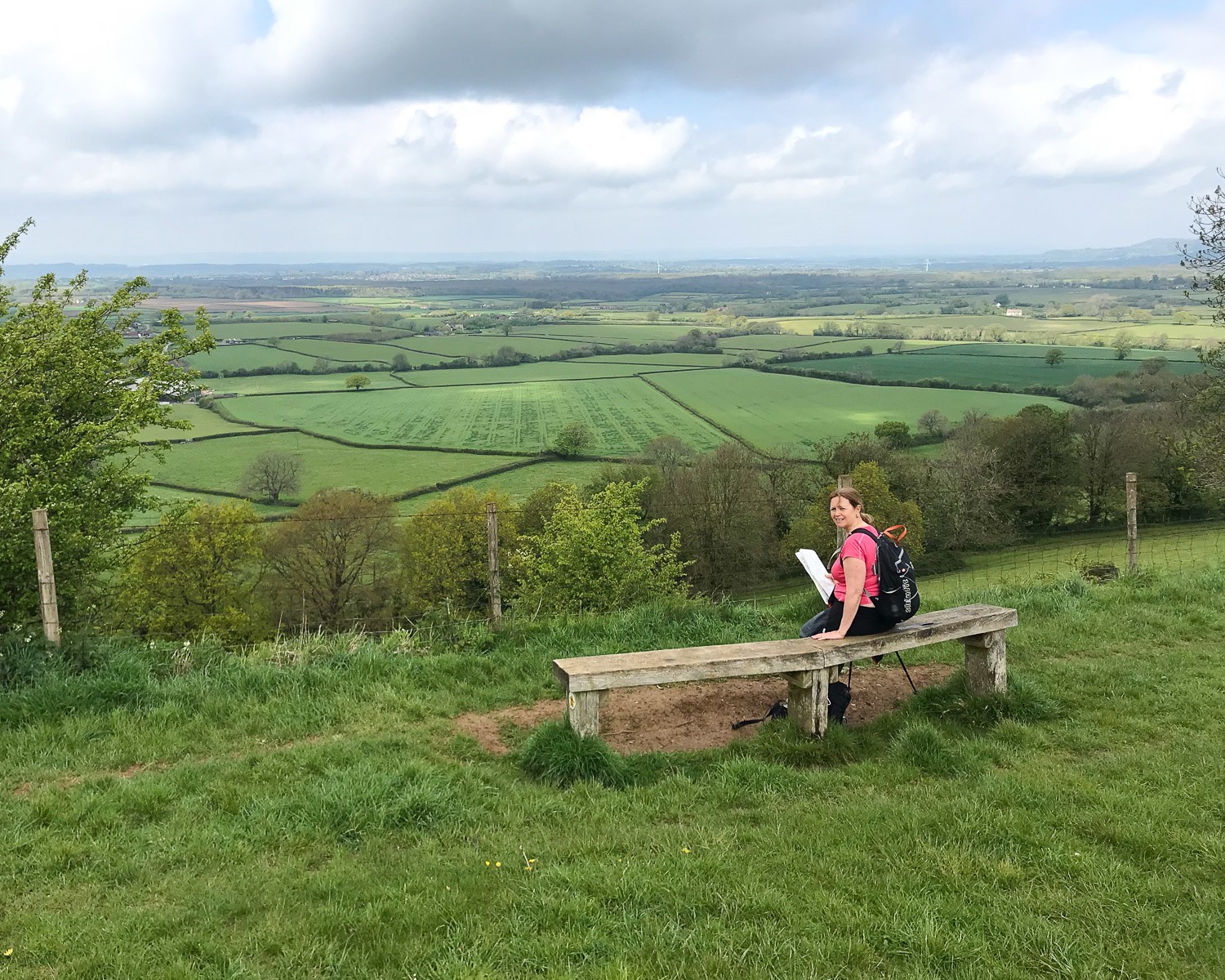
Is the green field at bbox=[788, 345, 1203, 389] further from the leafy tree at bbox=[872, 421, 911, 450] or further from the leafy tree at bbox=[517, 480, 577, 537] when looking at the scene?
the leafy tree at bbox=[517, 480, 577, 537]

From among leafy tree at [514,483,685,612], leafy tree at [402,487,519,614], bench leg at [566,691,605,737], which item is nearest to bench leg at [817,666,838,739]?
bench leg at [566,691,605,737]

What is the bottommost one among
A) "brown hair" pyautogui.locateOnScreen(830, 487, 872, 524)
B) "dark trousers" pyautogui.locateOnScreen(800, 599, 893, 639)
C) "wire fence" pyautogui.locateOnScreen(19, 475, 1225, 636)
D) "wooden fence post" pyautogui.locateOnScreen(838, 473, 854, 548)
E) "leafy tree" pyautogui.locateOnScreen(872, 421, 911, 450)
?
"wire fence" pyautogui.locateOnScreen(19, 475, 1225, 636)

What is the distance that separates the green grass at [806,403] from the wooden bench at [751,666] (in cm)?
4887

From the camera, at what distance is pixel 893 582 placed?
6.24 m

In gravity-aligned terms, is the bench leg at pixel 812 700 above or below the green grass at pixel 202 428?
above

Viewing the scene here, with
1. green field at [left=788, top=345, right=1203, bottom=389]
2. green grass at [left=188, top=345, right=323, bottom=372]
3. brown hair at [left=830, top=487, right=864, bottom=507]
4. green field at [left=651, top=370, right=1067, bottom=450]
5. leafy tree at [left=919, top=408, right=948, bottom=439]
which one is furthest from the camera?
green grass at [left=188, top=345, right=323, bottom=372]

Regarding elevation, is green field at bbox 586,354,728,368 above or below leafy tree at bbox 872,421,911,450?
above

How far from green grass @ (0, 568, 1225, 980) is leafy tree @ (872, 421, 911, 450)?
4917 cm

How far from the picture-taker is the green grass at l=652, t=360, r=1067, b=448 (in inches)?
2328

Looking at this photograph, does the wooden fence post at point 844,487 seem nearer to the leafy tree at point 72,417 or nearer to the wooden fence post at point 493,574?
the wooden fence post at point 493,574

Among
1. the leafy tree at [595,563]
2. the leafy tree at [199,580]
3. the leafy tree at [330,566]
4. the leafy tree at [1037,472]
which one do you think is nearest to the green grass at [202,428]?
the leafy tree at [330,566]

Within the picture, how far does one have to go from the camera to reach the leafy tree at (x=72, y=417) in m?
12.3

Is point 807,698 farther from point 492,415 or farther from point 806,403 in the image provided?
point 806,403

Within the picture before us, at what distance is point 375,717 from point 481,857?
2.70m
